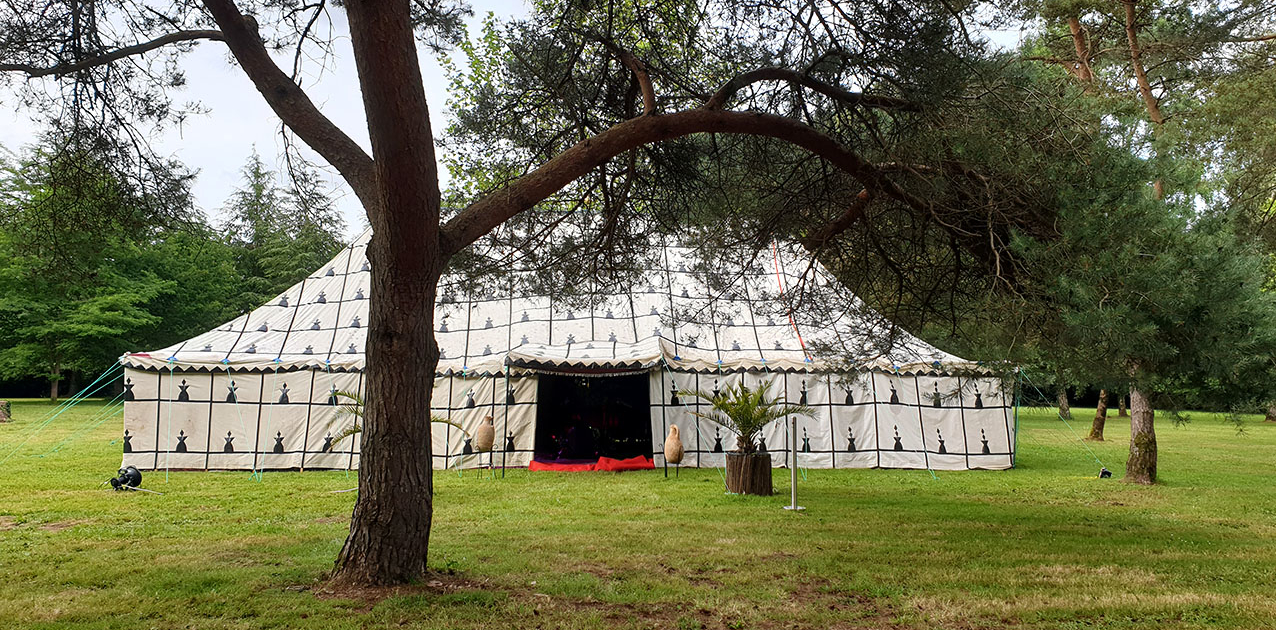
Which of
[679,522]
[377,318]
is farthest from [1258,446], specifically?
[377,318]

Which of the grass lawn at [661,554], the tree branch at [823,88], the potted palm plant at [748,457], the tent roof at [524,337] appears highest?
the tree branch at [823,88]

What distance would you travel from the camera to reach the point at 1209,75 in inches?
369

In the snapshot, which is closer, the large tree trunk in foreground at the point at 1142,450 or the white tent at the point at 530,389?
the large tree trunk in foreground at the point at 1142,450

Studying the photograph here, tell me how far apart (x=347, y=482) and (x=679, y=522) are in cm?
422

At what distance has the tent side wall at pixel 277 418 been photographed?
9.34 meters

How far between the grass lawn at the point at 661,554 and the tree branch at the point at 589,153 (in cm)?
187

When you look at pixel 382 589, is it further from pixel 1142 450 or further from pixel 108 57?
pixel 1142 450

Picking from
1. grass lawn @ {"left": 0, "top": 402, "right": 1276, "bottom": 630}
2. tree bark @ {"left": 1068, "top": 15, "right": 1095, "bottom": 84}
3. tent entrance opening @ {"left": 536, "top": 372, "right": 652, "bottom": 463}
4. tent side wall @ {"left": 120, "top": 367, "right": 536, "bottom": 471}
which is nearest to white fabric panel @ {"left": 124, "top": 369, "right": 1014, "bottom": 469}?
tent side wall @ {"left": 120, "top": 367, "right": 536, "bottom": 471}

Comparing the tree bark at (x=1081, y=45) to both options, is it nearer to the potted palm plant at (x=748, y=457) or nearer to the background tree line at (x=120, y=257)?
the potted palm plant at (x=748, y=457)

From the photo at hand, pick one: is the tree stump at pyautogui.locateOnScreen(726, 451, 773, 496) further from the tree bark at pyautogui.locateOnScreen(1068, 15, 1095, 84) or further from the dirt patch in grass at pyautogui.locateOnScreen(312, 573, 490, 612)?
the tree bark at pyautogui.locateOnScreen(1068, 15, 1095, 84)

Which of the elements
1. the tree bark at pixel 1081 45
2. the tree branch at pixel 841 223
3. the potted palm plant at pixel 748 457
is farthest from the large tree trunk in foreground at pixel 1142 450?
the tree branch at pixel 841 223

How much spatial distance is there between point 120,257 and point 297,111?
2122 cm

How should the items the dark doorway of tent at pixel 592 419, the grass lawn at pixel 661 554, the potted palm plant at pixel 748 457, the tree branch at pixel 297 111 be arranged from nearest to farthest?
the grass lawn at pixel 661 554, the tree branch at pixel 297 111, the potted palm plant at pixel 748 457, the dark doorway of tent at pixel 592 419

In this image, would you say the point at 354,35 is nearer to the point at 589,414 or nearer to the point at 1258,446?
the point at 589,414
